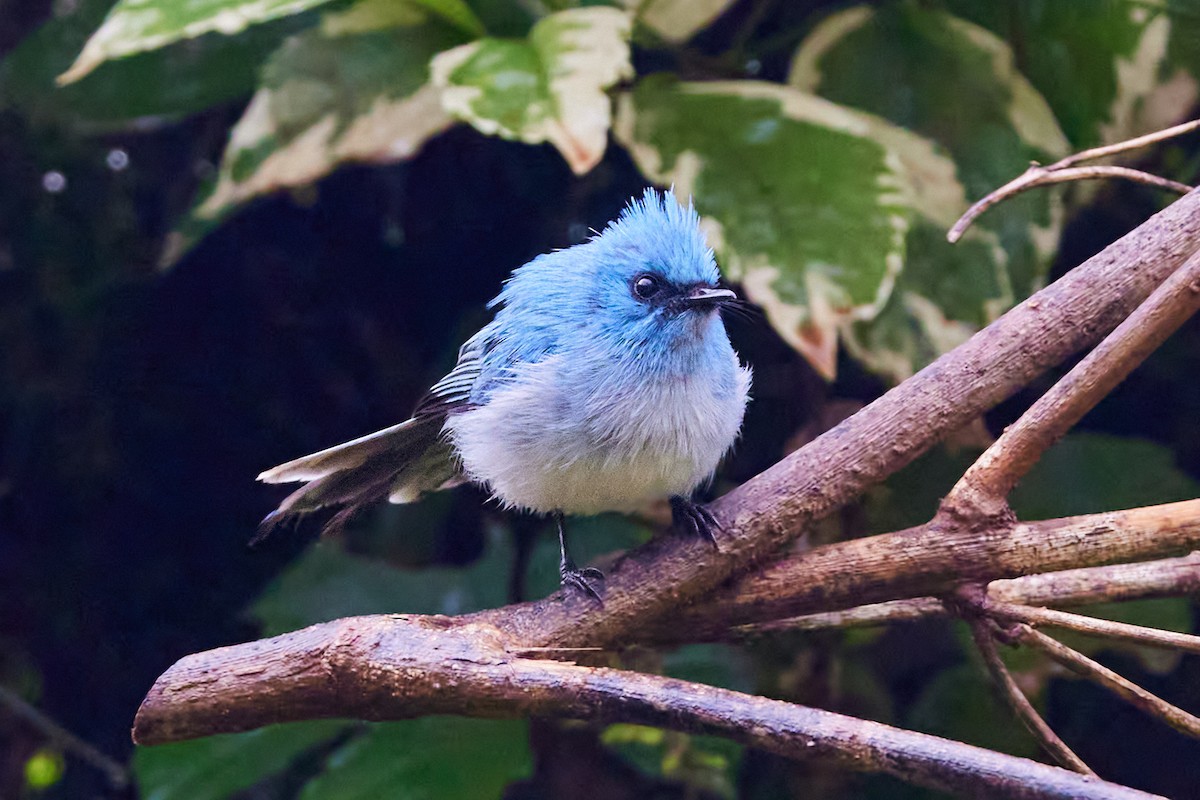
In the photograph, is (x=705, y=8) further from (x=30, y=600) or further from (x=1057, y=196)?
(x=30, y=600)

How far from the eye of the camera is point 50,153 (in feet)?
5.92

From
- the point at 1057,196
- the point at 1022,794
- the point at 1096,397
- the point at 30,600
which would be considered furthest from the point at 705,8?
the point at 30,600

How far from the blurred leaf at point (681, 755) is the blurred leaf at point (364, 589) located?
0.85 feet

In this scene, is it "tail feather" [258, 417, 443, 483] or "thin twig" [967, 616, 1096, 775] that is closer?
"thin twig" [967, 616, 1096, 775]

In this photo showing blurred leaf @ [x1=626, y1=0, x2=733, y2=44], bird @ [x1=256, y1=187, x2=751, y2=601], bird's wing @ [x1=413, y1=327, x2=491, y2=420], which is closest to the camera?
bird @ [x1=256, y1=187, x2=751, y2=601]

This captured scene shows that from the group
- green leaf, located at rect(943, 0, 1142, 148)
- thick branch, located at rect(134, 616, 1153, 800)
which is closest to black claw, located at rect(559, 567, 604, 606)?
thick branch, located at rect(134, 616, 1153, 800)

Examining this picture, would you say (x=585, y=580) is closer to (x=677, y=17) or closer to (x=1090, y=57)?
(x=677, y=17)

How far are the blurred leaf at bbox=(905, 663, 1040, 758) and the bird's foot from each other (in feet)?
2.00

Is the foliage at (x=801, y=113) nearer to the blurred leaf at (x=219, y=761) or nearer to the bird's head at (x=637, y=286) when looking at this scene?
the bird's head at (x=637, y=286)

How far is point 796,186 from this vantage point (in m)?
1.25

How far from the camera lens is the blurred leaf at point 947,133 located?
1.29 meters

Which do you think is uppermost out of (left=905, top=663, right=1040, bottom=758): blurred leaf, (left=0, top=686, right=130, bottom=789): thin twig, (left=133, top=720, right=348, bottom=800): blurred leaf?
(left=905, top=663, right=1040, bottom=758): blurred leaf

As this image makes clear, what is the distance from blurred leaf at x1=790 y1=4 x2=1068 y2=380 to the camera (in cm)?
129

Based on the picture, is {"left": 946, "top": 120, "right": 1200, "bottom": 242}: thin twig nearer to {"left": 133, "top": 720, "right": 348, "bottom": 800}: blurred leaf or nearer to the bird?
the bird
